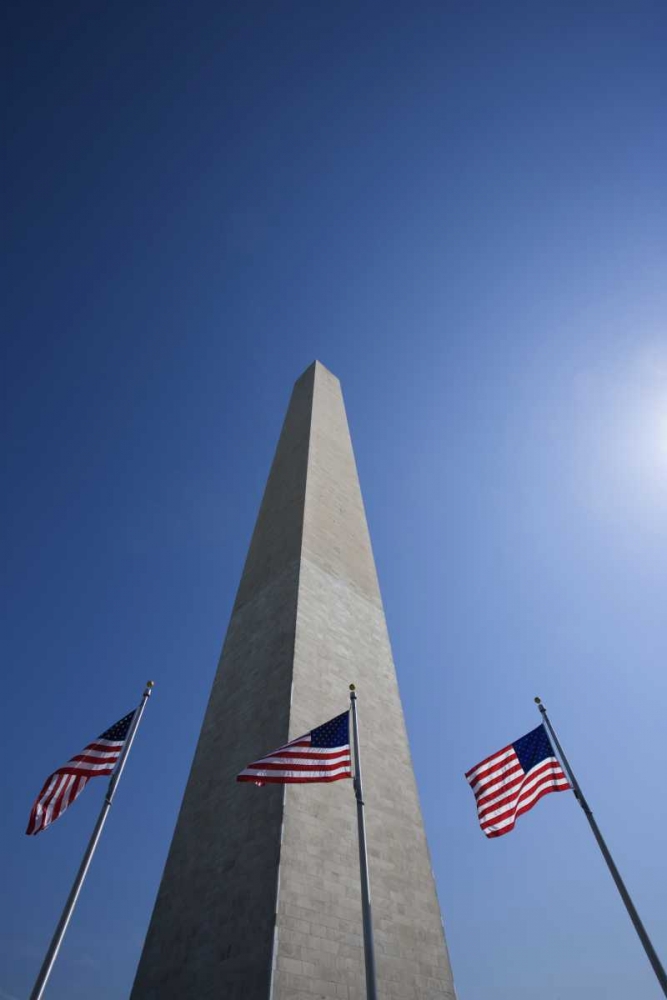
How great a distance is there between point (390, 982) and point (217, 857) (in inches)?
149

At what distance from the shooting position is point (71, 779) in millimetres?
9141

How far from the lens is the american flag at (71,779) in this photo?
882 cm

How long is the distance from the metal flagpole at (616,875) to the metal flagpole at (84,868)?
7.67m

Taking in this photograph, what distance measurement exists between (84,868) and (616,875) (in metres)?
8.12

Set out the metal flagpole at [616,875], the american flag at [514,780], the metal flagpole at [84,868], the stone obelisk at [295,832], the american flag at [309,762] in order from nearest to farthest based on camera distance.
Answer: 1. the metal flagpole at [84,868]
2. the metal flagpole at [616,875]
3. the american flag at [309,762]
4. the stone obelisk at [295,832]
5. the american flag at [514,780]

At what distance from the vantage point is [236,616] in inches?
705

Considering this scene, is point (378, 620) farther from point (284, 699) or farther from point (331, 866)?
point (331, 866)

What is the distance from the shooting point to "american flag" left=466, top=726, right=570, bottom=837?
10078 mm

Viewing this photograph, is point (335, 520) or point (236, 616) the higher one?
point (335, 520)

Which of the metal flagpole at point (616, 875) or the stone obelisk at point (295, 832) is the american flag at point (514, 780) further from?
the stone obelisk at point (295, 832)

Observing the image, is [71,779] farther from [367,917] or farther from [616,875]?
[616,875]

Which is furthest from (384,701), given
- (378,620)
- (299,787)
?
(299,787)

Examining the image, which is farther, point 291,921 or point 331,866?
point 331,866

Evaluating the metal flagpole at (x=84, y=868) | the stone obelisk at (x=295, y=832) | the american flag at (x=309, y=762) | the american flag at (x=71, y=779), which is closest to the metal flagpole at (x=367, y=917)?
the american flag at (x=309, y=762)
